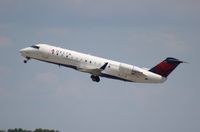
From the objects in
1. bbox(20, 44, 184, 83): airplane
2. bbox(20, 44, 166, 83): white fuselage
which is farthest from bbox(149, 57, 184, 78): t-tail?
bbox(20, 44, 166, 83): white fuselage

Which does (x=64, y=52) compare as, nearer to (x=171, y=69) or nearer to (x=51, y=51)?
(x=51, y=51)

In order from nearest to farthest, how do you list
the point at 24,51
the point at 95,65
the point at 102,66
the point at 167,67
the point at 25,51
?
the point at 102,66 → the point at 95,65 → the point at 167,67 → the point at 25,51 → the point at 24,51

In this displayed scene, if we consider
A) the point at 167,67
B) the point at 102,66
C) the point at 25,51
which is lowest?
the point at 102,66

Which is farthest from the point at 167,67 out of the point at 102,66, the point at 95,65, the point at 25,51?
the point at 25,51

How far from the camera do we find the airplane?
149 meters

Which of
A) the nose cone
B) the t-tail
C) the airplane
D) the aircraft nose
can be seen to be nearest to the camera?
the airplane

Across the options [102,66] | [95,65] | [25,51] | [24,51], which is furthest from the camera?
[24,51]

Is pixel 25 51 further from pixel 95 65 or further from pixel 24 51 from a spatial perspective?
pixel 95 65

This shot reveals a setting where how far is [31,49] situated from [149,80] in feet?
52.8

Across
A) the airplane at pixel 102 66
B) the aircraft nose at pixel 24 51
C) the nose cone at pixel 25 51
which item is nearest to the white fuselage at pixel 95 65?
the airplane at pixel 102 66

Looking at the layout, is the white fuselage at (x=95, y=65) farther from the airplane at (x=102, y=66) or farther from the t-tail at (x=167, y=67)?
the t-tail at (x=167, y=67)

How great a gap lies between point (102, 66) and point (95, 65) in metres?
1.45

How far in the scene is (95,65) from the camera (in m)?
150

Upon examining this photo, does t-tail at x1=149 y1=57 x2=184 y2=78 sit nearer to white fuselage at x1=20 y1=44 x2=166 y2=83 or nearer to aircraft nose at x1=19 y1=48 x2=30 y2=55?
white fuselage at x1=20 y1=44 x2=166 y2=83
